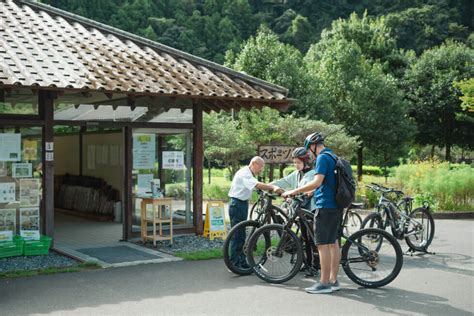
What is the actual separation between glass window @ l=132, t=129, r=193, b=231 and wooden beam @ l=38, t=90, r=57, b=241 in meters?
1.72

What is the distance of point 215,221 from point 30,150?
12.3 feet

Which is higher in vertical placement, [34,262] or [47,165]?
[47,165]

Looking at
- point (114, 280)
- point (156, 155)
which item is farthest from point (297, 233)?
point (156, 155)

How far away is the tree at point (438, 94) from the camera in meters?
39.3

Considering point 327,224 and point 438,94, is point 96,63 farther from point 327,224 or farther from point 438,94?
point 438,94

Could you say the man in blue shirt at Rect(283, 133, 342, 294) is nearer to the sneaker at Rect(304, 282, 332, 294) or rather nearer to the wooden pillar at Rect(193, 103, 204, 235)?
the sneaker at Rect(304, 282, 332, 294)

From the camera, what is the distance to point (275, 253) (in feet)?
27.4

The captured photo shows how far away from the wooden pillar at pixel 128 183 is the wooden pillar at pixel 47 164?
5.01ft

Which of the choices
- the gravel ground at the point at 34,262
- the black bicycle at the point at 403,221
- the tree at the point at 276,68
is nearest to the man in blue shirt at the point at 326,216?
the black bicycle at the point at 403,221

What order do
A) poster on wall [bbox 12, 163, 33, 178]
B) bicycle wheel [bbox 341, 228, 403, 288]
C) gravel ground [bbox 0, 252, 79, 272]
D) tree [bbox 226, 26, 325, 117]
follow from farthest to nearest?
tree [bbox 226, 26, 325, 117], poster on wall [bbox 12, 163, 33, 178], gravel ground [bbox 0, 252, 79, 272], bicycle wheel [bbox 341, 228, 403, 288]

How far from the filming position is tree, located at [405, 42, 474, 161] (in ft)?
129

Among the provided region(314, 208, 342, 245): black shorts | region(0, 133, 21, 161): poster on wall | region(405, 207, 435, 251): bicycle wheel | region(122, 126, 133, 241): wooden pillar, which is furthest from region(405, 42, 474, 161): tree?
region(314, 208, 342, 245): black shorts

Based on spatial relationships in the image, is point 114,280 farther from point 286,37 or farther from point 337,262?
point 286,37

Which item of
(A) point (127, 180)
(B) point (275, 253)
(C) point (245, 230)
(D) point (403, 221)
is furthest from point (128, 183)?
(D) point (403, 221)
